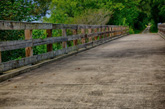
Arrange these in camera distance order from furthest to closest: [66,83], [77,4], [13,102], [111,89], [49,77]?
1. [77,4]
2. [49,77]
3. [66,83]
4. [111,89]
5. [13,102]

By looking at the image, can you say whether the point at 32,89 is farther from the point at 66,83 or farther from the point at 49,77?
the point at 49,77

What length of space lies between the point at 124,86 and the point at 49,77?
2246 millimetres

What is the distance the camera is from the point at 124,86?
5469 millimetres

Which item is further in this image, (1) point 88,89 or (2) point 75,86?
(2) point 75,86

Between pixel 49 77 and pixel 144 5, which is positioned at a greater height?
pixel 144 5

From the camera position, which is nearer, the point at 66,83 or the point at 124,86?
the point at 124,86

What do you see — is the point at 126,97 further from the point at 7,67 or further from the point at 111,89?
the point at 7,67

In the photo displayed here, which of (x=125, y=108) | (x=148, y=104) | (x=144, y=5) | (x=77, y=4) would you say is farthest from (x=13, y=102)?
(x=144, y=5)

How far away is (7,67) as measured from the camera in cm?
709

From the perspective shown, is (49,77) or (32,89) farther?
(49,77)

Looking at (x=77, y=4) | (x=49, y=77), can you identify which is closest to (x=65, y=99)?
(x=49, y=77)

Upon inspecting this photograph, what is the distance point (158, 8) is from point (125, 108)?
2255 inches

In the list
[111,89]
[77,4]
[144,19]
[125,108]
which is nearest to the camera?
[125,108]

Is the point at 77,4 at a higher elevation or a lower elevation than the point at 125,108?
higher
